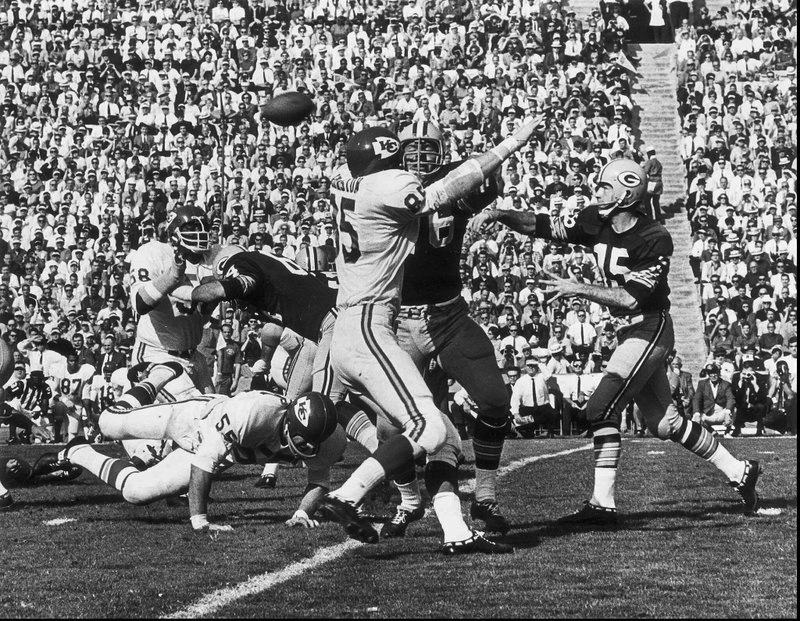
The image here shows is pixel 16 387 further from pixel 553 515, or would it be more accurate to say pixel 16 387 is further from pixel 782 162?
pixel 782 162

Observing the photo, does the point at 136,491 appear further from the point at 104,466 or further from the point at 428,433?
the point at 428,433

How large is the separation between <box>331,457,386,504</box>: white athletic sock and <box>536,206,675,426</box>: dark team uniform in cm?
184

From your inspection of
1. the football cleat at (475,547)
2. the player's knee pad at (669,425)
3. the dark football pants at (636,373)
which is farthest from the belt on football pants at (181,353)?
the football cleat at (475,547)

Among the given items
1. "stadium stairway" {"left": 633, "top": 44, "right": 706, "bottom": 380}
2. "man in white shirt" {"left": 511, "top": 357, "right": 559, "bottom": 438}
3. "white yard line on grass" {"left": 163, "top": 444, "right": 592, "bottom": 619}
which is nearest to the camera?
"white yard line on grass" {"left": 163, "top": 444, "right": 592, "bottom": 619}

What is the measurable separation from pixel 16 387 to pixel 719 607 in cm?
1391

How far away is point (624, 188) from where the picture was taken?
7387 millimetres

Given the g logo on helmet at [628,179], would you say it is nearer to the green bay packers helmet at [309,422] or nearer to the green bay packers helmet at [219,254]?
the green bay packers helmet at [309,422]

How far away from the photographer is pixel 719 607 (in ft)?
15.9

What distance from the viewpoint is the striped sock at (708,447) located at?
7.42 meters

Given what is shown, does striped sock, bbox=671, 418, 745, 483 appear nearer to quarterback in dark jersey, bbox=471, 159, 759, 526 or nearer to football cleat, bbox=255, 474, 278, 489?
quarterback in dark jersey, bbox=471, 159, 759, 526

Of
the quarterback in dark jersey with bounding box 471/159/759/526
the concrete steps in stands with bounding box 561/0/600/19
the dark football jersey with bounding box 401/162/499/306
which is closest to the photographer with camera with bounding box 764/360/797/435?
the quarterback in dark jersey with bounding box 471/159/759/526

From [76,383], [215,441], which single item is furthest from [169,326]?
[76,383]

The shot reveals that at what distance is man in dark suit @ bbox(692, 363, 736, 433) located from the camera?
1764cm

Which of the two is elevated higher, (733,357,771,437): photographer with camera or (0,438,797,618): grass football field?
(0,438,797,618): grass football field
